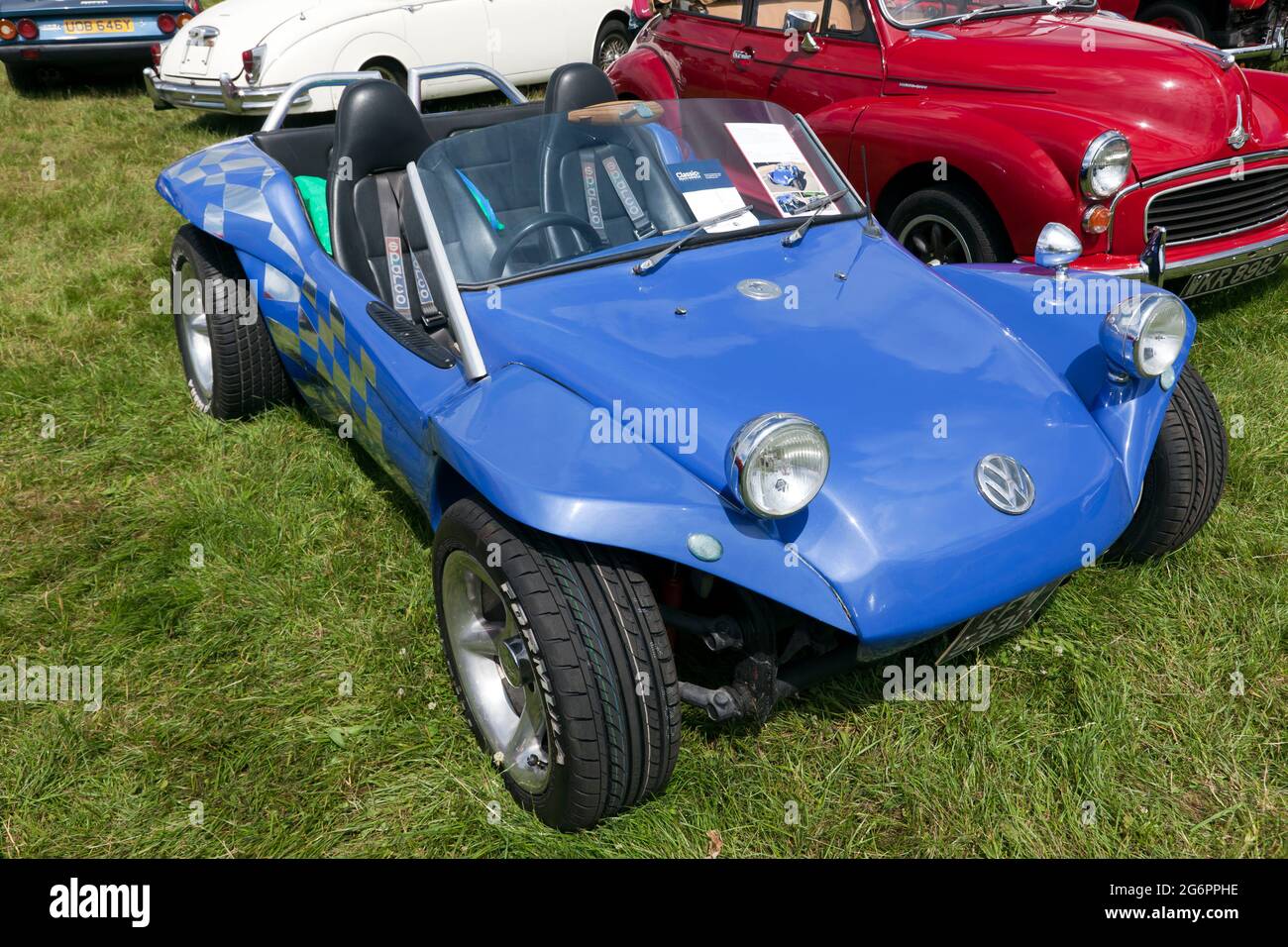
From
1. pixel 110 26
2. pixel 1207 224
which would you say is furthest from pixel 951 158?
pixel 110 26

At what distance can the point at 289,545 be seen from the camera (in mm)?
3643

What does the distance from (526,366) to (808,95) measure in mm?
3790

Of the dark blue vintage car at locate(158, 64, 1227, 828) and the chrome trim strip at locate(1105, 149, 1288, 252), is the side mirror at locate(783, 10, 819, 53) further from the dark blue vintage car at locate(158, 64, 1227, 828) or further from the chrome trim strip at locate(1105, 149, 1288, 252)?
the dark blue vintage car at locate(158, 64, 1227, 828)

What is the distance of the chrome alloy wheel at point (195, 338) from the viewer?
4.46 m

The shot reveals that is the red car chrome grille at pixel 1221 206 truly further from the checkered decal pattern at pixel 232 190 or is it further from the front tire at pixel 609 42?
the front tire at pixel 609 42

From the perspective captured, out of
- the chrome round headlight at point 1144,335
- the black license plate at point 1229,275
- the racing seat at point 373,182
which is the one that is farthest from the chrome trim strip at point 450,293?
the black license plate at point 1229,275

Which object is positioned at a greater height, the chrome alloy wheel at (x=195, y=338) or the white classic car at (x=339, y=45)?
the white classic car at (x=339, y=45)

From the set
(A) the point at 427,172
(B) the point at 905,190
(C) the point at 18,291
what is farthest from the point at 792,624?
(C) the point at 18,291

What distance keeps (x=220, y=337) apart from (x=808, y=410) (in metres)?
2.58

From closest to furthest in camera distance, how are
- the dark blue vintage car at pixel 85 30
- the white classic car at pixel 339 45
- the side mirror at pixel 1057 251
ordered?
the side mirror at pixel 1057 251
the white classic car at pixel 339 45
the dark blue vintage car at pixel 85 30

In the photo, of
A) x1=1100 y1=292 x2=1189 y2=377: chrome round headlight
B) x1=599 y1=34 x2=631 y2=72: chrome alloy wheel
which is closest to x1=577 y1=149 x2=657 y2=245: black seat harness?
x1=1100 y1=292 x2=1189 y2=377: chrome round headlight

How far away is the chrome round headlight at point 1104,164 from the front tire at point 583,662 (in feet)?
10.1

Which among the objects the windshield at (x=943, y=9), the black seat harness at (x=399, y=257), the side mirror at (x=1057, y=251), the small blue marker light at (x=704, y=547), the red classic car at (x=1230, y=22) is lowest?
the small blue marker light at (x=704, y=547)

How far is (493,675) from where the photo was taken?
2.78 metres
